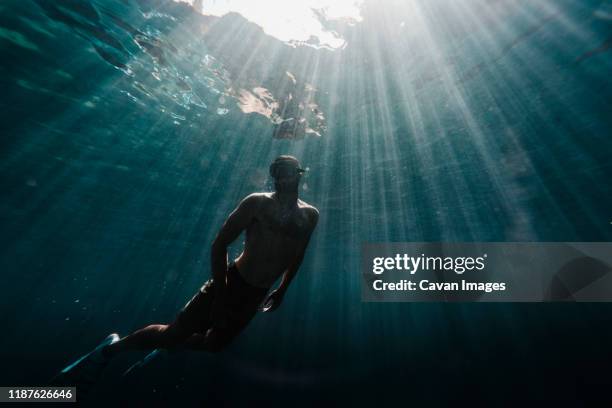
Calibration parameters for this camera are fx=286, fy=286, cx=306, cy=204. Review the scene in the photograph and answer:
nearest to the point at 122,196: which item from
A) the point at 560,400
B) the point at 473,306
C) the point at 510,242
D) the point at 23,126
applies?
the point at 23,126

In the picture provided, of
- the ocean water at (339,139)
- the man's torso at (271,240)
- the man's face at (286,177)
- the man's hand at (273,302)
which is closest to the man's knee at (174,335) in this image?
the man's hand at (273,302)

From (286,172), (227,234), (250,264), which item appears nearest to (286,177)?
Result: (286,172)

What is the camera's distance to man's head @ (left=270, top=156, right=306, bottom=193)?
10.9 ft

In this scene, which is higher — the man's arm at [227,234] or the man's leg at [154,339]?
the man's arm at [227,234]

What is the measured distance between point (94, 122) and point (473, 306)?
6509 cm

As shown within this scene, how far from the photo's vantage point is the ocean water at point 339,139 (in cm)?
902

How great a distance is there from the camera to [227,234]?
3078 millimetres

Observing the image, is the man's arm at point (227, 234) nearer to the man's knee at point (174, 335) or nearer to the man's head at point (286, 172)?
the man's head at point (286, 172)

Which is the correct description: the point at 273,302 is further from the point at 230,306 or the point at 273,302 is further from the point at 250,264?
the point at 250,264

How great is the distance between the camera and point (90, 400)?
→ 11.4m

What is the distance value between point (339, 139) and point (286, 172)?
11202 mm

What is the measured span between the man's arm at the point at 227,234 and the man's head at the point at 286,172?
324mm

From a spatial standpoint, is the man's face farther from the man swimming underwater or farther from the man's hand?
the man's hand

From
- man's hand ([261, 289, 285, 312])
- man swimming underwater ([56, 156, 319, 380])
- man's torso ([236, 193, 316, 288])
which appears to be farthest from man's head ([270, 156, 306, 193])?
man's hand ([261, 289, 285, 312])
